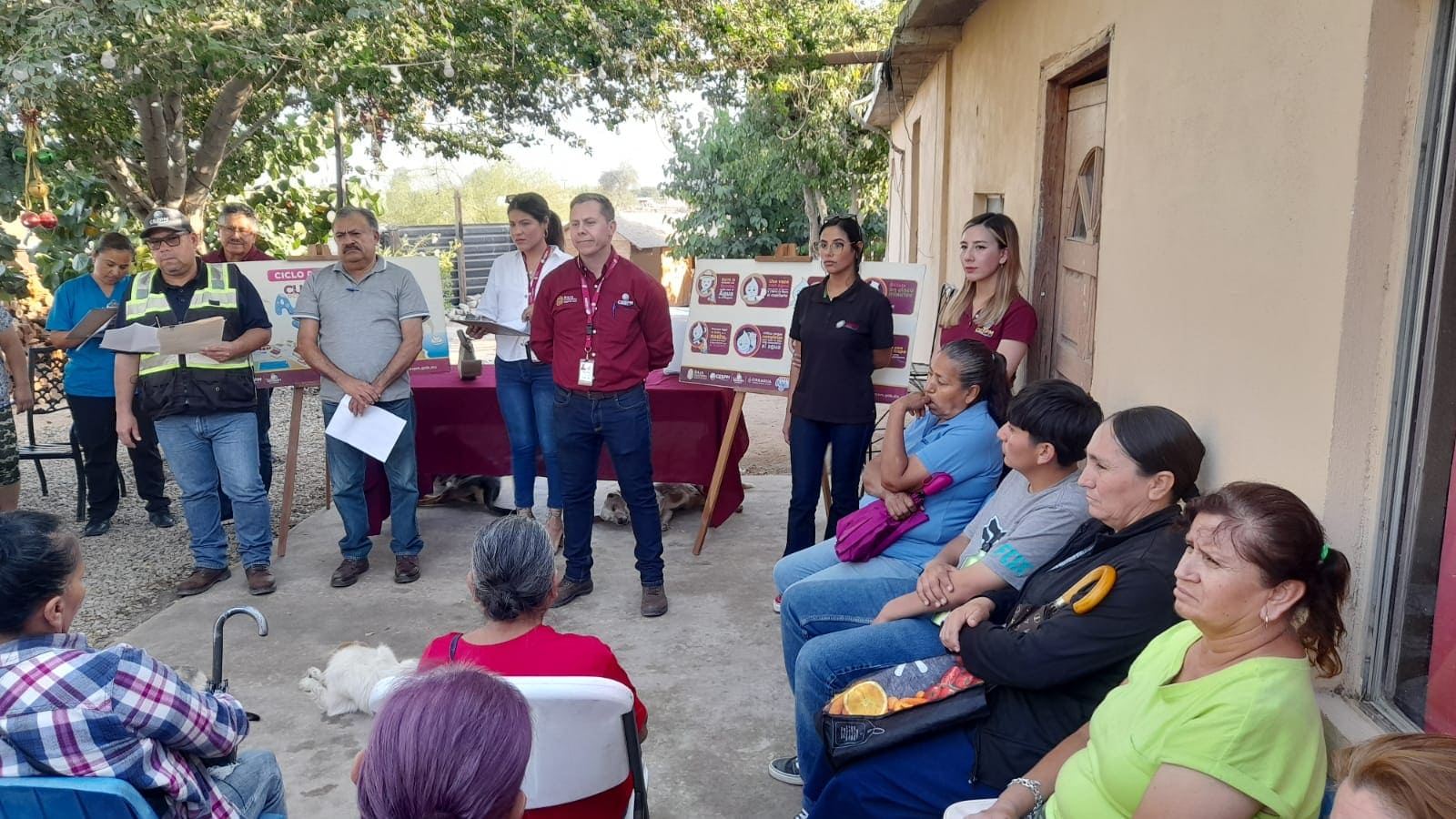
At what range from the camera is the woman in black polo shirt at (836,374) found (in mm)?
4234

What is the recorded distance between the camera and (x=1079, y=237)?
416 centimetres

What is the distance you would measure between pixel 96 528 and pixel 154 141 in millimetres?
3657

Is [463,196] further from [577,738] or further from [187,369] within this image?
[577,738]

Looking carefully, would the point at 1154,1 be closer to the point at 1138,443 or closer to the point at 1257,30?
the point at 1257,30

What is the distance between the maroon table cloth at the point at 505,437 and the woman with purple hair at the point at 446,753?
406 centimetres

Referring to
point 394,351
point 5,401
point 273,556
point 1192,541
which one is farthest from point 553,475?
point 1192,541

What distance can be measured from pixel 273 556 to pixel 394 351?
137 cm

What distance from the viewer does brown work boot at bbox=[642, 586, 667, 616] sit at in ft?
14.3

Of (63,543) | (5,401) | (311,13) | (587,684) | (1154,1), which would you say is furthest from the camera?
(311,13)

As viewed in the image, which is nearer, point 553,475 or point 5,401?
point 5,401

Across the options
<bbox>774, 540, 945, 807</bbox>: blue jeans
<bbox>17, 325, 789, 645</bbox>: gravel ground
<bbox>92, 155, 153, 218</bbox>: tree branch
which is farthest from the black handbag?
<bbox>92, 155, 153, 218</bbox>: tree branch

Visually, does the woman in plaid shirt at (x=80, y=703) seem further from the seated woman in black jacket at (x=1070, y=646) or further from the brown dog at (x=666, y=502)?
the brown dog at (x=666, y=502)

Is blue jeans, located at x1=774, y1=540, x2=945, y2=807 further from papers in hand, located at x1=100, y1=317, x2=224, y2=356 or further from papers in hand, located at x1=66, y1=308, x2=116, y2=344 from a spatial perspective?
papers in hand, located at x1=66, y1=308, x2=116, y2=344

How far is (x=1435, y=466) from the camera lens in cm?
180
